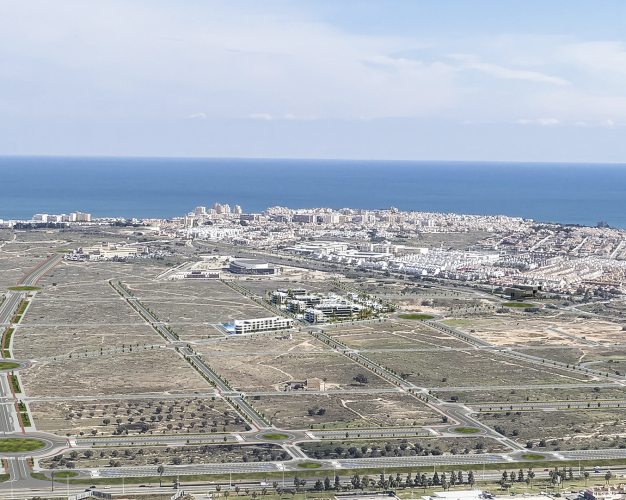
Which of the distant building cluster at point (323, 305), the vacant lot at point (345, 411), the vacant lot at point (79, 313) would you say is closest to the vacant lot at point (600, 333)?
the distant building cluster at point (323, 305)

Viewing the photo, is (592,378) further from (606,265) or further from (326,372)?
(606,265)

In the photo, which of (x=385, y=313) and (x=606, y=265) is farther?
(x=606, y=265)

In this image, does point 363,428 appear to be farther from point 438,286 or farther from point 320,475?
point 438,286

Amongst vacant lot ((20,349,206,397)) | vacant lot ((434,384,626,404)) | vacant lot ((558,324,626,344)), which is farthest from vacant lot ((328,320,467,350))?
vacant lot ((20,349,206,397))

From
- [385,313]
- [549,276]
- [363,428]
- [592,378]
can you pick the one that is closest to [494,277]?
[549,276]

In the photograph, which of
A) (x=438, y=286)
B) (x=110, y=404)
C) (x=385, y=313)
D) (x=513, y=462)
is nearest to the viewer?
(x=513, y=462)

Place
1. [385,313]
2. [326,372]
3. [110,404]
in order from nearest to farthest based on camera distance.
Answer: [110,404], [326,372], [385,313]

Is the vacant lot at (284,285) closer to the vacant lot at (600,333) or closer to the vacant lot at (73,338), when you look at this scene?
the vacant lot at (73,338)

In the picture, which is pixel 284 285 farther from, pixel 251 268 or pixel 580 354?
pixel 580 354
